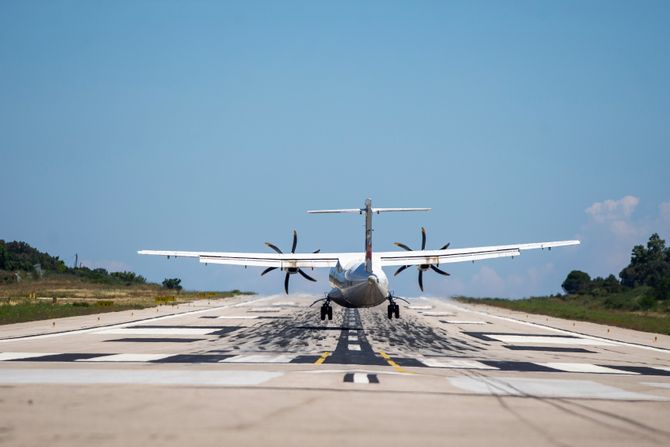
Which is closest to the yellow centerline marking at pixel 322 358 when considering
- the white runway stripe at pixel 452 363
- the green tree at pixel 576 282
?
the white runway stripe at pixel 452 363

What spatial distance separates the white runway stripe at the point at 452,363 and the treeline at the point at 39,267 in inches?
4961

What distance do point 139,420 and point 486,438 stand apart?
4.72 m

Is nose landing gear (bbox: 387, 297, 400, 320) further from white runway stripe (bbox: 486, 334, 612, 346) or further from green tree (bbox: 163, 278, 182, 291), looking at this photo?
green tree (bbox: 163, 278, 182, 291)

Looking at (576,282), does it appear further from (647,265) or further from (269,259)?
(269,259)

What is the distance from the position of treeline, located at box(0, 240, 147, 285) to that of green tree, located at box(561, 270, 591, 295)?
88410 mm

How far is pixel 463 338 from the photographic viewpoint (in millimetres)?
36438

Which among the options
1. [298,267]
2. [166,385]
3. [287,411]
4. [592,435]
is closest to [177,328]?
[298,267]

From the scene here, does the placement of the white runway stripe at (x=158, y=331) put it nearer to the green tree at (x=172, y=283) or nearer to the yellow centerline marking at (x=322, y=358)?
the yellow centerline marking at (x=322, y=358)

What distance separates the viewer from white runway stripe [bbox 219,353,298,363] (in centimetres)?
2161

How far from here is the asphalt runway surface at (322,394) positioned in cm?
1000

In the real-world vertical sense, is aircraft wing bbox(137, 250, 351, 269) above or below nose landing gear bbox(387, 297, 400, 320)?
above

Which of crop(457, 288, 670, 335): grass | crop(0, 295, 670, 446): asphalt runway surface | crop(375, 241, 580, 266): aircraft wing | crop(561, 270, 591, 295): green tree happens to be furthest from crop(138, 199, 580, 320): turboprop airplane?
crop(561, 270, 591, 295): green tree

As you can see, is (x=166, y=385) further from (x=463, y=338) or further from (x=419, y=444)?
(x=463, y=338)

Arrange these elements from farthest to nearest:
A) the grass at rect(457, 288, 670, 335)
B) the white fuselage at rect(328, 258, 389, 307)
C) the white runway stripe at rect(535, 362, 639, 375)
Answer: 1. the grass at rect(457, 288, 670, 335)
2. the white fuselage at rect(328, 258, 389, 307)
3. the white runway stripe at rect(535, 362, 639, 375)
